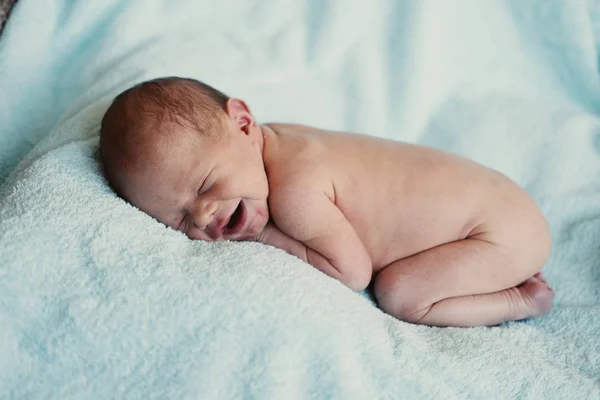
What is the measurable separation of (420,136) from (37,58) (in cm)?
95

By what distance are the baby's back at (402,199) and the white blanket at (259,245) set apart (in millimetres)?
159

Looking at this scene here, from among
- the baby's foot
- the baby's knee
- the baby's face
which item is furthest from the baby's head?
the baby's foot

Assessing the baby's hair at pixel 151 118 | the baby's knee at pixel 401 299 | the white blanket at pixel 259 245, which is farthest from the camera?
the baby's knee at pixel 401 299

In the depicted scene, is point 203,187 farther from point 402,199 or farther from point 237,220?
point 402,199

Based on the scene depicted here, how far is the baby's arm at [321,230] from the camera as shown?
1125 mm

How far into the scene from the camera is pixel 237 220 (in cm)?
113

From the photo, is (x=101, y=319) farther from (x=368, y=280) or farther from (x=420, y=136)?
(x=420, y=136)

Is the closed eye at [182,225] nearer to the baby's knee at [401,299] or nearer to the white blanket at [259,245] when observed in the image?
the white blanket at [259,245]

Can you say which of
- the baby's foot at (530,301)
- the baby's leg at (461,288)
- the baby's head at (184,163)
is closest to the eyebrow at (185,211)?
the baby's head at (184,163)

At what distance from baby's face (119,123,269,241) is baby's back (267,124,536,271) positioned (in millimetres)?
89

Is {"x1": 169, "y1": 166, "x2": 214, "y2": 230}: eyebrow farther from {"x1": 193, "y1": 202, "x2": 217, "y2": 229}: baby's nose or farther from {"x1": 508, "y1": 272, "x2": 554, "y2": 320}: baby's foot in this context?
{"x1": 508, "y1": 272, "x2": 554, "y2": 320}: baby's foot

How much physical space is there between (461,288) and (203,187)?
20.0 inches

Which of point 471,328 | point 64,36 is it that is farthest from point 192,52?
point 471,328

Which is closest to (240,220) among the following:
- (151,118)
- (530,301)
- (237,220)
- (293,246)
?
(237,220)
